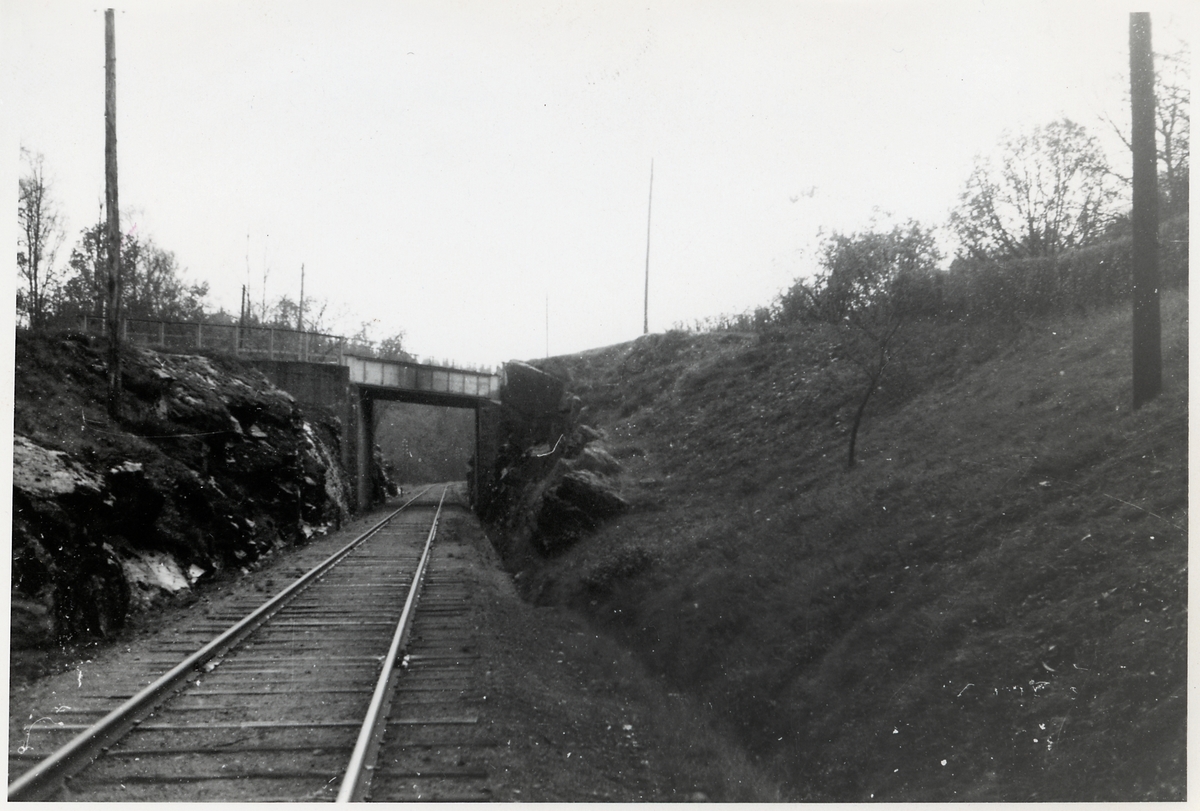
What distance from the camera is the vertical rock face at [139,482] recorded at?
341 inches

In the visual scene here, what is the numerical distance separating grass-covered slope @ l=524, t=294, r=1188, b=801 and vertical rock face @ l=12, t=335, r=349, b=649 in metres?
6.25

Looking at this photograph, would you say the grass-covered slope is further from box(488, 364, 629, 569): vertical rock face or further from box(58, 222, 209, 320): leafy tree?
box(58, 222, 209, 320): leafy tree

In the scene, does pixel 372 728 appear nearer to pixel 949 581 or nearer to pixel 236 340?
pixel 949 581

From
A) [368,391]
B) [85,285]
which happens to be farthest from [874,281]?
[368,391]

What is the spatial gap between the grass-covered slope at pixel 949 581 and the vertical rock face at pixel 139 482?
20.5 ft

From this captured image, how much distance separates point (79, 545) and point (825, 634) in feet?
29.0

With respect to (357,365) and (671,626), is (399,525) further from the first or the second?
(671,626)

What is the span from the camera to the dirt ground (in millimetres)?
5828

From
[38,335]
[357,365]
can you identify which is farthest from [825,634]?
[357,365]

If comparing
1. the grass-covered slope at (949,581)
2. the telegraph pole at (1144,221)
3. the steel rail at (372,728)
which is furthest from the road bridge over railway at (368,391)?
the telegraph pole at (1144,221)

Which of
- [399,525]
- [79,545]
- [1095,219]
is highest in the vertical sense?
[1095,219]

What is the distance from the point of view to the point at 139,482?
437 inches

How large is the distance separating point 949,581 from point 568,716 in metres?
3.79

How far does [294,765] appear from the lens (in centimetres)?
554
